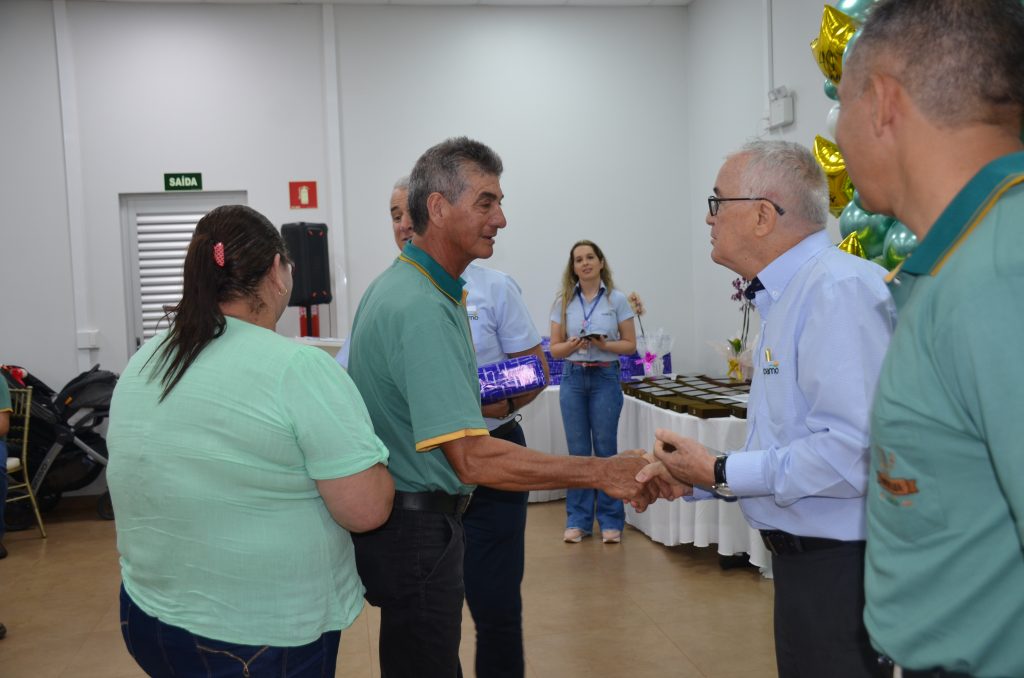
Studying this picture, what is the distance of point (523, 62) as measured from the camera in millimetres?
7590

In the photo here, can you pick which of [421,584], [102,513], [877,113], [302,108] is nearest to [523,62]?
[302,108]

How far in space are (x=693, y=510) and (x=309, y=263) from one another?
3.55 m

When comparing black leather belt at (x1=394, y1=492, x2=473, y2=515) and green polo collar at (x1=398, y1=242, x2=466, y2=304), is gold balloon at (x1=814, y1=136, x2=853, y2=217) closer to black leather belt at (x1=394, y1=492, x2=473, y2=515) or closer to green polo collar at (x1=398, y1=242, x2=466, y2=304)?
green polo collar at (x1=398, y1=242, x2=466, y2=304)

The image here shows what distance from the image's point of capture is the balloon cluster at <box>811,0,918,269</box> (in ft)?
9.98

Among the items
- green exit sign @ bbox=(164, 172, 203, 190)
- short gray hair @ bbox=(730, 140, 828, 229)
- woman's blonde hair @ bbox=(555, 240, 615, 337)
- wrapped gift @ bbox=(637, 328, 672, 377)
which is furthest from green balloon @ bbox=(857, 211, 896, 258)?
green exit sign @ bbox=(164, 172, 203, 190)

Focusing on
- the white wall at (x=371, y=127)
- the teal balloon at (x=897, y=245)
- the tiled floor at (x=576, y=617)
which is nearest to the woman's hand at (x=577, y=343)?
the tiled floor at (x=576, y=617)

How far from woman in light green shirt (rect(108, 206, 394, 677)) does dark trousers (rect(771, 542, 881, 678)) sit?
0.81m

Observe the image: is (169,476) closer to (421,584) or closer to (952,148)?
(421,584)

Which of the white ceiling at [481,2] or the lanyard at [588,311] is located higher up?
the white ceiling at [481,2]

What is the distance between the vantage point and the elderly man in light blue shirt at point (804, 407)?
1.57 m

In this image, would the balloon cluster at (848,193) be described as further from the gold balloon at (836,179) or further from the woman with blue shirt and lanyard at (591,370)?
the woman with blue shirt and lanyard at (591,370)

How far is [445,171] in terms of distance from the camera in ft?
6.76

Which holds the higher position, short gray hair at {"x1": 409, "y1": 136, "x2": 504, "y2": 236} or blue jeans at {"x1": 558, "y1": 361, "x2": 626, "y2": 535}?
short gray hair at {"x1": 409, "y1": 136, "x2": 504, "y2": 236}

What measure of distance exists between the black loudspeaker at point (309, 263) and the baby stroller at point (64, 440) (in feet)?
5.44
